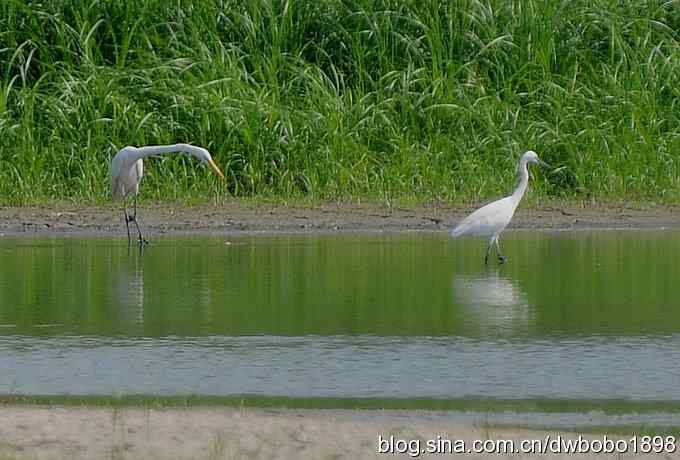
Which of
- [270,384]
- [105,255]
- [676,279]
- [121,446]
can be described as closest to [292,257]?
[105,255]

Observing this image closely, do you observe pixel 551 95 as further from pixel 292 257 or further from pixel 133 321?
pixel 133 321

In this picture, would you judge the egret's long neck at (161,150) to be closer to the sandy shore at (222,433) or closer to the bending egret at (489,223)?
the bending egret at (489,223)

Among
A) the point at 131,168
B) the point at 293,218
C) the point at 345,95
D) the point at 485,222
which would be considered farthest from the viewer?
the point at 345,95

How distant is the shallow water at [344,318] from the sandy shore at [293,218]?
67 centimetres

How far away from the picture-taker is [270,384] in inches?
256

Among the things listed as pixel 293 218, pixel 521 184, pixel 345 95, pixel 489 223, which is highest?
pixel 345 95

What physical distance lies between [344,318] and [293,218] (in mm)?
5259

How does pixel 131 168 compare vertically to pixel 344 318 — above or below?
above

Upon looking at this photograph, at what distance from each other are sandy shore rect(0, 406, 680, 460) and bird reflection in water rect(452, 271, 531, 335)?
228cm

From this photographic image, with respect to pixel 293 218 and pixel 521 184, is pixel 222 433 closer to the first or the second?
pixel 521 184

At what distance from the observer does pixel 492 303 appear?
901 cm

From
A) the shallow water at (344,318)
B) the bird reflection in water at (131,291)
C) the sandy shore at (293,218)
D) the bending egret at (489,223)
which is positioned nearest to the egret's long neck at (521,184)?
the bending egret at (489,223)

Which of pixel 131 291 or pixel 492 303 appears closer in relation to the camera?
pixel 492 303

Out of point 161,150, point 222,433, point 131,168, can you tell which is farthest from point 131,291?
point 222,433
